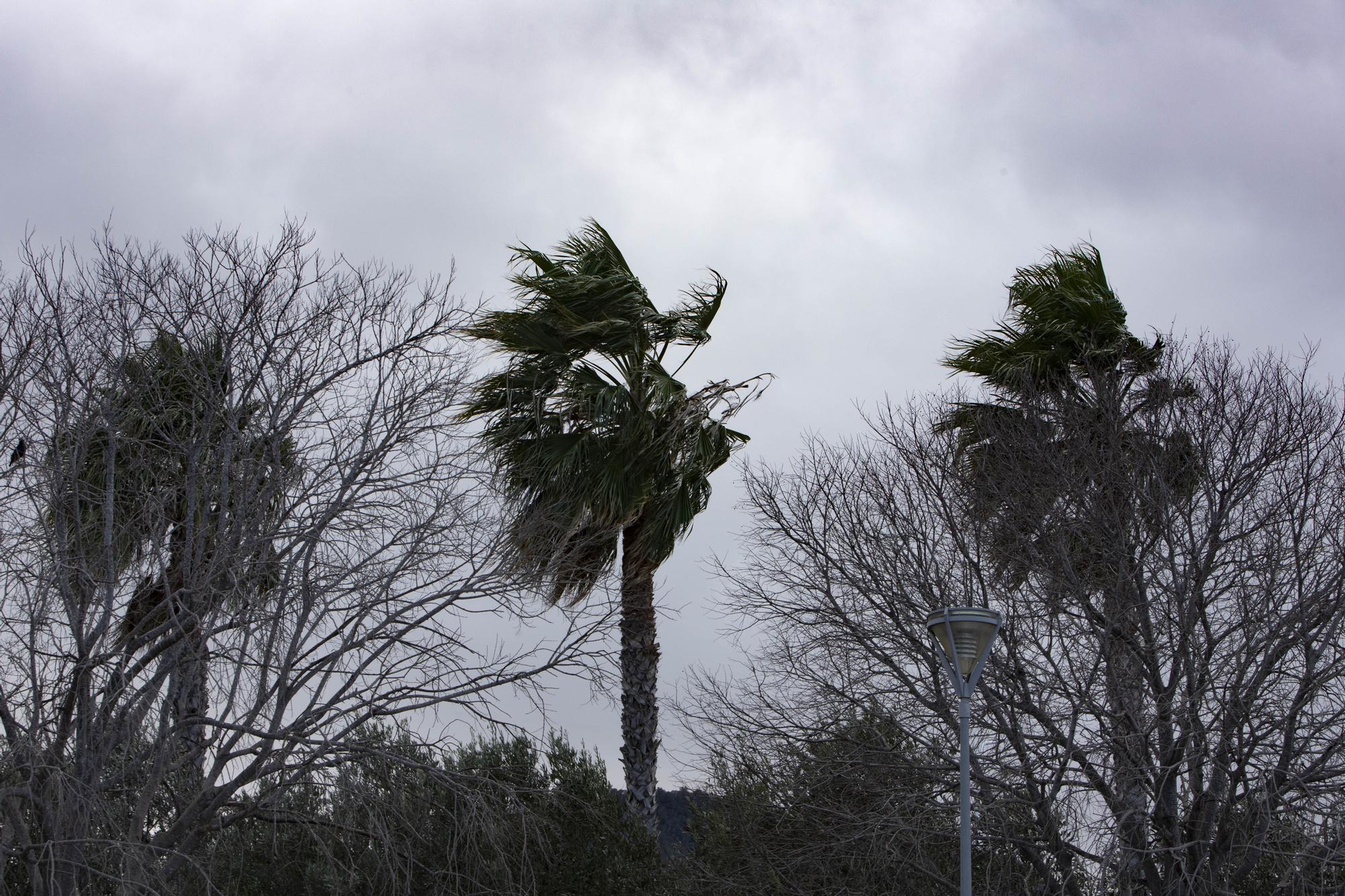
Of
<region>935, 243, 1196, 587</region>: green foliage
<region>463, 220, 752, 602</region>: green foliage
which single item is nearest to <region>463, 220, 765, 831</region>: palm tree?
<region>463, 220, 752, 602</region>: green foliage

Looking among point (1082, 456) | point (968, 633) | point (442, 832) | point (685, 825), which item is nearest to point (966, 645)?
point (968, 633)

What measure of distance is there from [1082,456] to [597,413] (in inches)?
222

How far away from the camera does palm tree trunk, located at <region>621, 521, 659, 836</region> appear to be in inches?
582

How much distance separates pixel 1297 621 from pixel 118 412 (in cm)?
1166

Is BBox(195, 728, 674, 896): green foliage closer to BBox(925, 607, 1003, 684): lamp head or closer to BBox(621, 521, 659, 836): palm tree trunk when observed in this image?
BBox(621, 521, 659, 836): palm tree trunk

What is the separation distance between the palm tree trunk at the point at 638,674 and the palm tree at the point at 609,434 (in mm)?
17

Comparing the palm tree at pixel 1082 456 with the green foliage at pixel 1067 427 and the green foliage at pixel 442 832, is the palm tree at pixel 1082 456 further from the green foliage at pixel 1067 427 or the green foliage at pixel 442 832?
the green foliage at pixel 442 832

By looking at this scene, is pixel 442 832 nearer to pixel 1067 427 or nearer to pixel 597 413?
pixel 597 413

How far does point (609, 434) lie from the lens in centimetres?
1530

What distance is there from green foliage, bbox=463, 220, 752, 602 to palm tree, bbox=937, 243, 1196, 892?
11.3 ft

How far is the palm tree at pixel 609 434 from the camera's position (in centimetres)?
1479

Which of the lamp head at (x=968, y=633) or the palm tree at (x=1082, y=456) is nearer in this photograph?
the lamp head at (x=968, y=633)

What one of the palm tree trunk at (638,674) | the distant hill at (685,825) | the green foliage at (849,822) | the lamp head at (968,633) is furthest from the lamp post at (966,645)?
the distant hill at (685,825)

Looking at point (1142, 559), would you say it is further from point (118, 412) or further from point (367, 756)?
point (118, 412)
